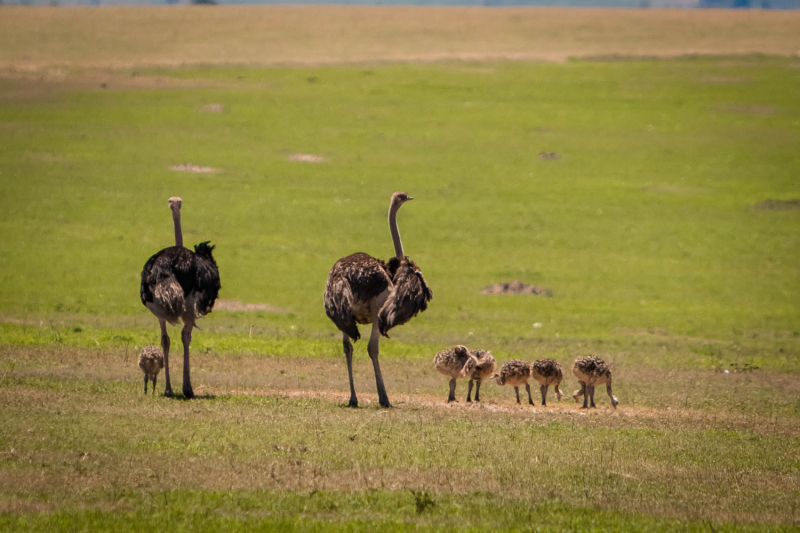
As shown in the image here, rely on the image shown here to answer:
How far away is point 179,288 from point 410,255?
91.0 ft

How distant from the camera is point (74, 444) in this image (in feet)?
39.5

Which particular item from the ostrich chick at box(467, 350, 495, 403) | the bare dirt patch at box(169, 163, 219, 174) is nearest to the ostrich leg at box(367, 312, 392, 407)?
the ostrich chick at box(467, 350, 495, 403)

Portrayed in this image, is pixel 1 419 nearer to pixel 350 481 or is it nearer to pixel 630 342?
pixel 350 481

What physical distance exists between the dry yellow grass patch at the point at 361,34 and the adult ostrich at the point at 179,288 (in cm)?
5869

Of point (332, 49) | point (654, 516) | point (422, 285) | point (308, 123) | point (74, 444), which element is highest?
point (332, 49)

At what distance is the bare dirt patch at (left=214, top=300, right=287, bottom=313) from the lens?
3606cm

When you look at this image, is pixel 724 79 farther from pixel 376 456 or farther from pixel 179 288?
pixel 376 456

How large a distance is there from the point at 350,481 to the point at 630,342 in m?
22.5

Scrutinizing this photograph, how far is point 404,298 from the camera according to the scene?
56.5 ft

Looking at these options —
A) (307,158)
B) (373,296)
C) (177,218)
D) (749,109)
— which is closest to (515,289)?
(307,158)

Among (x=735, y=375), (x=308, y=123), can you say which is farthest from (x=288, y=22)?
(x=735, y=375)

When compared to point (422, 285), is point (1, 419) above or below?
below

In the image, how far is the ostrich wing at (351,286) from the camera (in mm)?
16953

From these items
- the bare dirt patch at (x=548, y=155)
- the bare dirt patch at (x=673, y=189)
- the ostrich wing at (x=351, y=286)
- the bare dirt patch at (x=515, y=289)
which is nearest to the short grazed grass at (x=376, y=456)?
the ostrich wing at (x=351, y=286)
